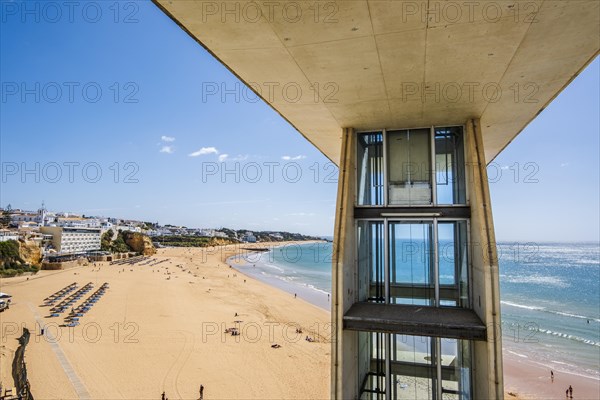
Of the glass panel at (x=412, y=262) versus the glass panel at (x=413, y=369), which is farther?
the glass panel at (x=412, y=262)

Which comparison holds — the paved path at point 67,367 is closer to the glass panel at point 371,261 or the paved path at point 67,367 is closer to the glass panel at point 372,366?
the glass panel at point 372,366

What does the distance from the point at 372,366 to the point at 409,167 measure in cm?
493

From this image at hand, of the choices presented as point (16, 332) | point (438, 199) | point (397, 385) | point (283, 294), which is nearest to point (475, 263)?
point (438, 199)

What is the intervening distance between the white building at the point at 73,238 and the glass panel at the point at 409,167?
277 ft

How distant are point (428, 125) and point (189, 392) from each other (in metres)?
15.1

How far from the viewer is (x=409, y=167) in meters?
8.65

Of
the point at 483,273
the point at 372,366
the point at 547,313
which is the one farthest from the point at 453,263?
the point at 547,313

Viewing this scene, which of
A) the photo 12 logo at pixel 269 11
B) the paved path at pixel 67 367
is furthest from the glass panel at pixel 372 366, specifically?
the paved path at pixel 67 367

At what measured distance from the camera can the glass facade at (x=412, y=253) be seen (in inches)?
310

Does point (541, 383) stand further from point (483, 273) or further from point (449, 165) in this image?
point (483, 273)

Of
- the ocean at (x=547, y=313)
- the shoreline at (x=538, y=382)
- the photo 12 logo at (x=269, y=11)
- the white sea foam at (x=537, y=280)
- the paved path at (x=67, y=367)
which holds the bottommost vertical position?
the white sea foam at (x=537, y=280)

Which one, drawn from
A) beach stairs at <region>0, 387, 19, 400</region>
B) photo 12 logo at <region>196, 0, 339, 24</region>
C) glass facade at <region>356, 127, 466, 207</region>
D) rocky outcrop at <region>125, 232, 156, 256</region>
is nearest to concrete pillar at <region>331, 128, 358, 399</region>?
glass facade at <region>356, 127, 466, 207</region>

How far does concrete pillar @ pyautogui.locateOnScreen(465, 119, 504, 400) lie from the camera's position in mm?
6207

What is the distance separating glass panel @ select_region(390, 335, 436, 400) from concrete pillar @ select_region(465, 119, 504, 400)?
92 centimetres
